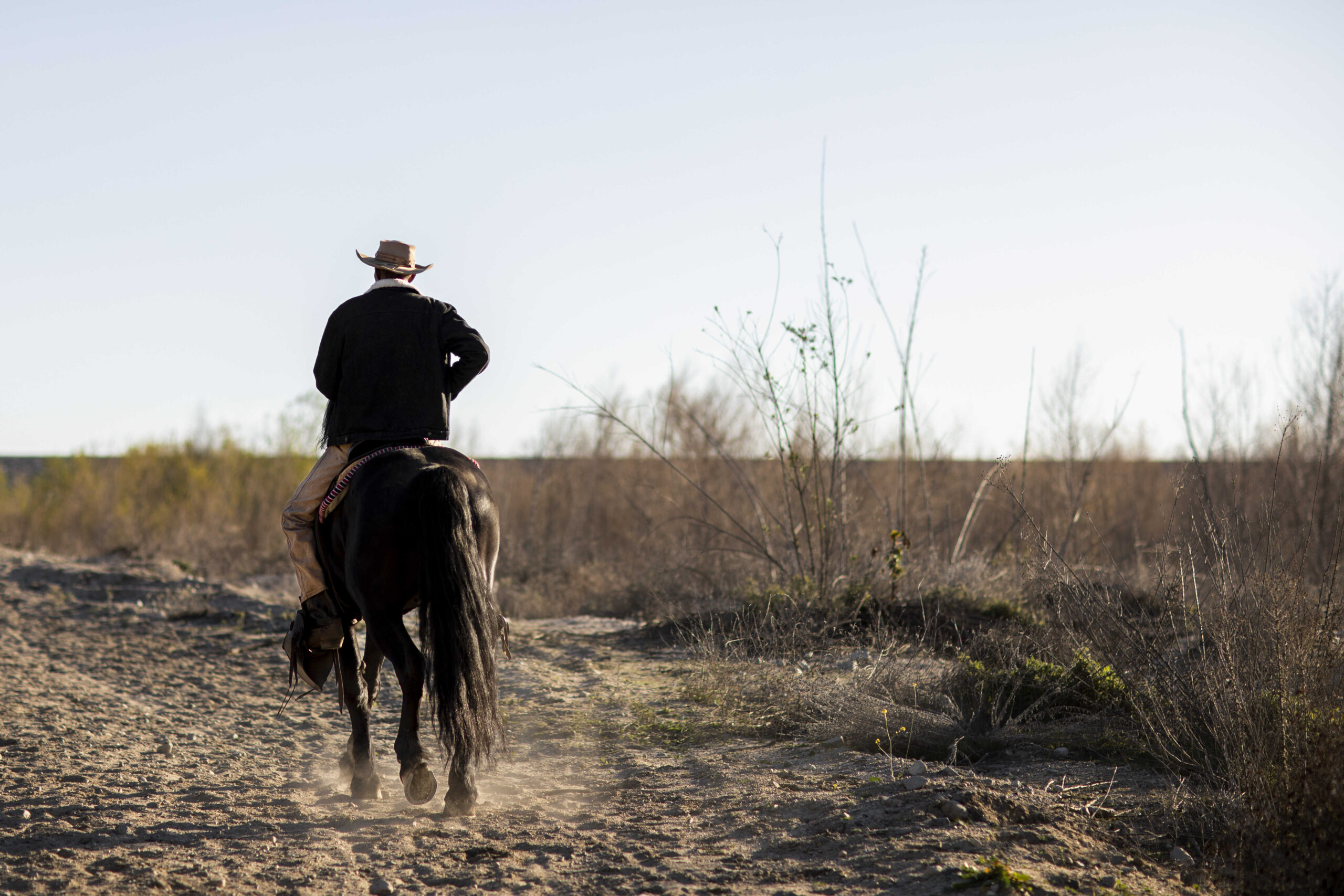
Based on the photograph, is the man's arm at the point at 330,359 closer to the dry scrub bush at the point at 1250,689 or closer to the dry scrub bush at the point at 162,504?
the dry scrub bush at the point at 1250,689

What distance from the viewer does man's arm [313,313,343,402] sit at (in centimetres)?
488

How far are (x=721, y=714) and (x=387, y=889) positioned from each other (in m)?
3.00

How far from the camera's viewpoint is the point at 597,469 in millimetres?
21281

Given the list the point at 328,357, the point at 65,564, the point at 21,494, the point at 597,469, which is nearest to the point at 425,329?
the point at 328,357

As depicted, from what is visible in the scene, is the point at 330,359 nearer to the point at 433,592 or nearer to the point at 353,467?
the point at 353,467

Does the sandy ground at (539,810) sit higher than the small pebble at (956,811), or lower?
lower

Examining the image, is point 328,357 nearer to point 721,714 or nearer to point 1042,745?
point 721,714

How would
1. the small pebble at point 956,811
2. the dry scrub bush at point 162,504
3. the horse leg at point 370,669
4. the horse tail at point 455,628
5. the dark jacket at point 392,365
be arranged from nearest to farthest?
the small pebble at point 956,811, the horse tail at point 455,628, the dark jacket at point 392,365, the horse leg at point 370,669, the dry scrub bush at point 162,504

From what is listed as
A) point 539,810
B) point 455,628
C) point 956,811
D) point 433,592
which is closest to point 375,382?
point 433,592

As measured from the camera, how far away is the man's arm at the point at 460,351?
4.90m

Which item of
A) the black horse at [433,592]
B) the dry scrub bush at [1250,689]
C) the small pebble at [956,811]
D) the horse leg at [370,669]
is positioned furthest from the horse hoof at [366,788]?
the dry scrub bush at [1250,689]

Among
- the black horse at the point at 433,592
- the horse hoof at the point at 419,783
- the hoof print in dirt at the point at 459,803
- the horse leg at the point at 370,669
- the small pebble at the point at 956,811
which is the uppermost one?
the black horse at the point at 433,592

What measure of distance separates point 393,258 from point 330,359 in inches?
23.6

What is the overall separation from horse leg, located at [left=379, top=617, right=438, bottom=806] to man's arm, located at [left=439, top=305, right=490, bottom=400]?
4.40ft
